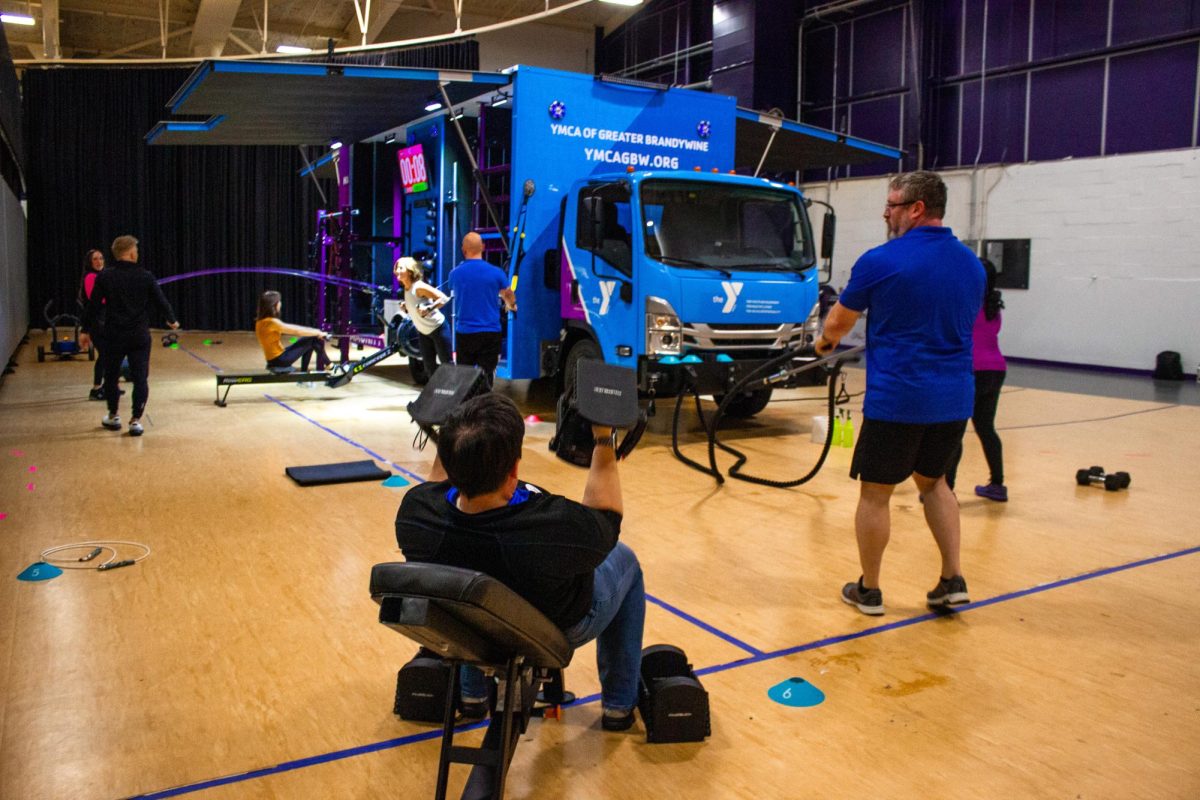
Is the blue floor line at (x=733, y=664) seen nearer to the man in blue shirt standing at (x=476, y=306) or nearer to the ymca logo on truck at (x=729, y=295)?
the ymca logo on truck at (x=729, y=295)

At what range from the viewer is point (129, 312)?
804 centimetres

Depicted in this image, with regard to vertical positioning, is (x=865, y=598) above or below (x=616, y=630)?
below

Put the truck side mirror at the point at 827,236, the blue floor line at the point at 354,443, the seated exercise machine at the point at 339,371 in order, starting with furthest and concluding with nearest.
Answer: the seated exercise machine at the point at 339,371 < the truck side mirror at the point at 827,236 < the blue floor line at the point at 354,443

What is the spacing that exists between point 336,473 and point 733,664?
3959 millimetres

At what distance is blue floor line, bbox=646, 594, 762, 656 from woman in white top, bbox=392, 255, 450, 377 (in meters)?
6.14

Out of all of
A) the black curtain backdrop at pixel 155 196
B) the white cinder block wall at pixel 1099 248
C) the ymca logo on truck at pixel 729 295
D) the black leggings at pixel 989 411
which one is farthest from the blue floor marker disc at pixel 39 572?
the black curtain backdrop at pixel 155 196

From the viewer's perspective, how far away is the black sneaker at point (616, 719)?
3.14 meters

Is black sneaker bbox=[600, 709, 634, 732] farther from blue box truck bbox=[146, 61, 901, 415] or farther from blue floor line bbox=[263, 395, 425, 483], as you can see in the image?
blue box truck bbox=[146, 61, 901, 415]

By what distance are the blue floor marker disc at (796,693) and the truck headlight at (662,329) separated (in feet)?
15.2

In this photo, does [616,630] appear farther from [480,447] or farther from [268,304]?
[268,304]

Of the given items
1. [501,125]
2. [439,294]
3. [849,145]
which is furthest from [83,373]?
[849,145]

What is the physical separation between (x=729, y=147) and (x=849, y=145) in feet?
9.49

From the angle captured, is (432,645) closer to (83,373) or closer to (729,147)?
(729,147)

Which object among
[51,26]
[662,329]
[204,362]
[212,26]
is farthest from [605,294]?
[51,26]
